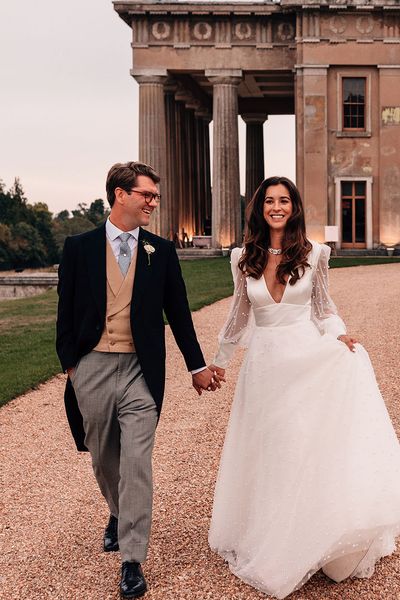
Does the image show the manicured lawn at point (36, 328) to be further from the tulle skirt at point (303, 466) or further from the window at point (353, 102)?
the window at point (353, 102)

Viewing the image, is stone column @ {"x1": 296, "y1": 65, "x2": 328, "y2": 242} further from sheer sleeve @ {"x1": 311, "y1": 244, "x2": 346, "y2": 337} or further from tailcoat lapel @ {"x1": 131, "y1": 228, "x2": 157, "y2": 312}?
tailcoat lapel @ {"x1": 131, "y1": 228, "x2": 157, "y2": 312}

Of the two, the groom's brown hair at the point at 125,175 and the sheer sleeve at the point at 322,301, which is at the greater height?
the groom's brown hair at the point at 125,175

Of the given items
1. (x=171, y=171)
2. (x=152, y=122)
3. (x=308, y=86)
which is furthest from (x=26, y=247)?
(x=308, y=86)

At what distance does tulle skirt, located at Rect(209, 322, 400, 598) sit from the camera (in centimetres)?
403

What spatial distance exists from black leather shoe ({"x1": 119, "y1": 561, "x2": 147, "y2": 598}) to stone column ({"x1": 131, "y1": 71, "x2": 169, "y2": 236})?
1291 inches

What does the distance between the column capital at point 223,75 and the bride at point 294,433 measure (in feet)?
110

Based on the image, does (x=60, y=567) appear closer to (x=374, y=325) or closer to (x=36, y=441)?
(x=36, y=441)

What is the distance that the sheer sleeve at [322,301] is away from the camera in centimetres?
469

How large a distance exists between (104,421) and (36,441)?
3773mm

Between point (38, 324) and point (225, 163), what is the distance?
818 inches

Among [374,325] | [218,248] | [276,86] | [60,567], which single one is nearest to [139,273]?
[60,567]

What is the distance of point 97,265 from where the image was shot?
438cm

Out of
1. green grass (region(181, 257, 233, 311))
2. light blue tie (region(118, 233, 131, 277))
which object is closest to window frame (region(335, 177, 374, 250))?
green grass (region(181, 257, 233, 311))

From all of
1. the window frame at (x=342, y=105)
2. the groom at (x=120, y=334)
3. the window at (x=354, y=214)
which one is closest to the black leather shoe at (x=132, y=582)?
the groom at (x=120, y=334)
